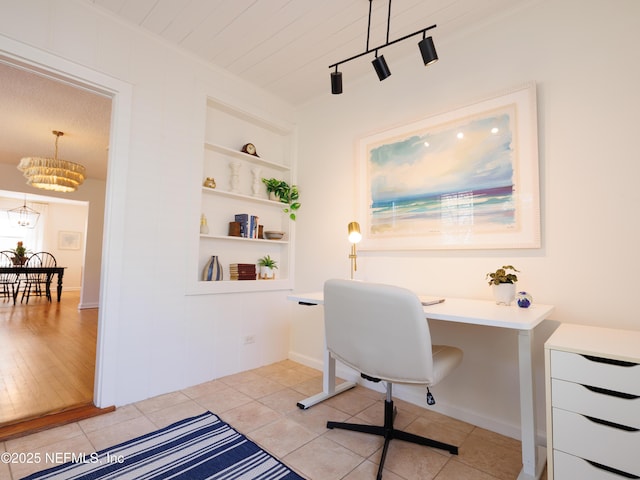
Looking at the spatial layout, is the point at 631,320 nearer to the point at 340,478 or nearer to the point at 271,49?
the point at 340,478

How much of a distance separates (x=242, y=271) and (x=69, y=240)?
8306 millimetres

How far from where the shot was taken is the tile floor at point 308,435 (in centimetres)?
147

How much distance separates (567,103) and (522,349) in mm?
1356

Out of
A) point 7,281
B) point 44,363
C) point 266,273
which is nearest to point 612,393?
point 266,273

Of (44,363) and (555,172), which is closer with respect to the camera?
(555,172)

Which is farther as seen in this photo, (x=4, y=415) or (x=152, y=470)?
(x=4, y=415)

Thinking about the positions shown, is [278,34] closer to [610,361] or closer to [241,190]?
[241,190]

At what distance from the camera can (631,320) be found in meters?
1.49

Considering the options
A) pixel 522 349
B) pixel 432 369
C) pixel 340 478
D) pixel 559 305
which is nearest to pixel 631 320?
pixel 559 305

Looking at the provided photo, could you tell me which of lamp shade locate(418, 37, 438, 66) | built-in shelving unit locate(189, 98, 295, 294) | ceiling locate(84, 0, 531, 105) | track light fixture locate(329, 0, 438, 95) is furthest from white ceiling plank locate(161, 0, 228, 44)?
lamp shade locate(418, 37, 438, 66)

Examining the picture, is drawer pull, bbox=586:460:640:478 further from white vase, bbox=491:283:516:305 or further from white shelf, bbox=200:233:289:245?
white shelf, bbox=200:233:289:245

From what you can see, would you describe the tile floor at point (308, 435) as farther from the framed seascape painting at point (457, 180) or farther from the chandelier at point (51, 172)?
the chandelier at point (51, 172)

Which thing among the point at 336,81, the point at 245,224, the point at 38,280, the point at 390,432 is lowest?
the point at 390,432

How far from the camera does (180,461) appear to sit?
4.89 ft
